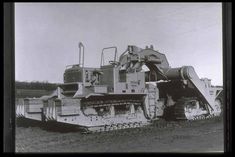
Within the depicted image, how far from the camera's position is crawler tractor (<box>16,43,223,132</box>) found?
11.2 feet

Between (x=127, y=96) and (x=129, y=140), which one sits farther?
(x=127, y=96)

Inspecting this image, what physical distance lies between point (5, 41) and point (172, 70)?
2.39m

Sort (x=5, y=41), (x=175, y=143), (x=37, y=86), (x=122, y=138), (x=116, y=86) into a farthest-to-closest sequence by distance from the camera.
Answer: (x=116, y=86)
(x=122, y=138)
(x=175, y=143)
(x=37, y=86)
(x=5, y=41)

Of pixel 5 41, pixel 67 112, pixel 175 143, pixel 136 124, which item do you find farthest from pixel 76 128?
pixel 5 41

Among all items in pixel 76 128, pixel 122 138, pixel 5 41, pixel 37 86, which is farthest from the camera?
pixel 76 128

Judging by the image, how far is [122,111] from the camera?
402 cm

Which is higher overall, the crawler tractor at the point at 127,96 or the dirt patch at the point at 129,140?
the crawler tractor at the point at 127,96

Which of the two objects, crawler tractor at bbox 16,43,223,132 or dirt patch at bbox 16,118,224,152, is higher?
crawler tractor at bbox 16,43,223,132

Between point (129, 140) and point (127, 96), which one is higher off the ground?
point (127, 96)

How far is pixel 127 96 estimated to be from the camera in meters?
4.00

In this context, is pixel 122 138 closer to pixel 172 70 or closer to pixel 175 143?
pixel 175 143

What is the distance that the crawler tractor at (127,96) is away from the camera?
11.2 feet

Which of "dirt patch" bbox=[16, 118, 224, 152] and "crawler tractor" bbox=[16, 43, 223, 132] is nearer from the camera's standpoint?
"dirt patch" bbox=[16, 118, 224, 152]

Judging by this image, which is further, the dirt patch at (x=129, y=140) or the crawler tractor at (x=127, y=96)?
the crawler tractor at (x=127, y=96)
